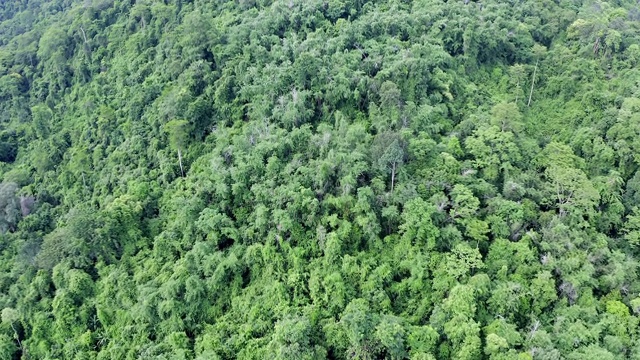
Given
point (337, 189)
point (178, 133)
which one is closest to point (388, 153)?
point (337, 189)

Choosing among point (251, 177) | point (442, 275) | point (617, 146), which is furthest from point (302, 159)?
point (617, 146)

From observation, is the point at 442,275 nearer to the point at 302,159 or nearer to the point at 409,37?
the point at 302,159

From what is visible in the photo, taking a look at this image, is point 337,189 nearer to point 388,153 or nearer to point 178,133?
point 388,153

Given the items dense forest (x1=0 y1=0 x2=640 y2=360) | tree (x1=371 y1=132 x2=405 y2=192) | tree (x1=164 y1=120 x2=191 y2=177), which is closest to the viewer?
dense forest (x1=0 y1=0 x2=640 y2=360)

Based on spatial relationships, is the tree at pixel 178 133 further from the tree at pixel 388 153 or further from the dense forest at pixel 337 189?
the tree at pixel 388 153

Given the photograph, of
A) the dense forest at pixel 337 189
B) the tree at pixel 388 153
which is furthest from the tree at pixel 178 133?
the tree at pixel 388 153

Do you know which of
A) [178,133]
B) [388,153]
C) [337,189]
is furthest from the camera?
[178,133]

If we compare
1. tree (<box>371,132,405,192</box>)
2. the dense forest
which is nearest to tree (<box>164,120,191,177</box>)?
the dense forest

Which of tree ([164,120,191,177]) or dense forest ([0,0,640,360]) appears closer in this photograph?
dense forest ([0,0,640,360])

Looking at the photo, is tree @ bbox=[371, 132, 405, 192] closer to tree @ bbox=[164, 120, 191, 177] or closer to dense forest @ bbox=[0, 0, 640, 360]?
dense forest @ bbox=[0, 0, 640, 360]
